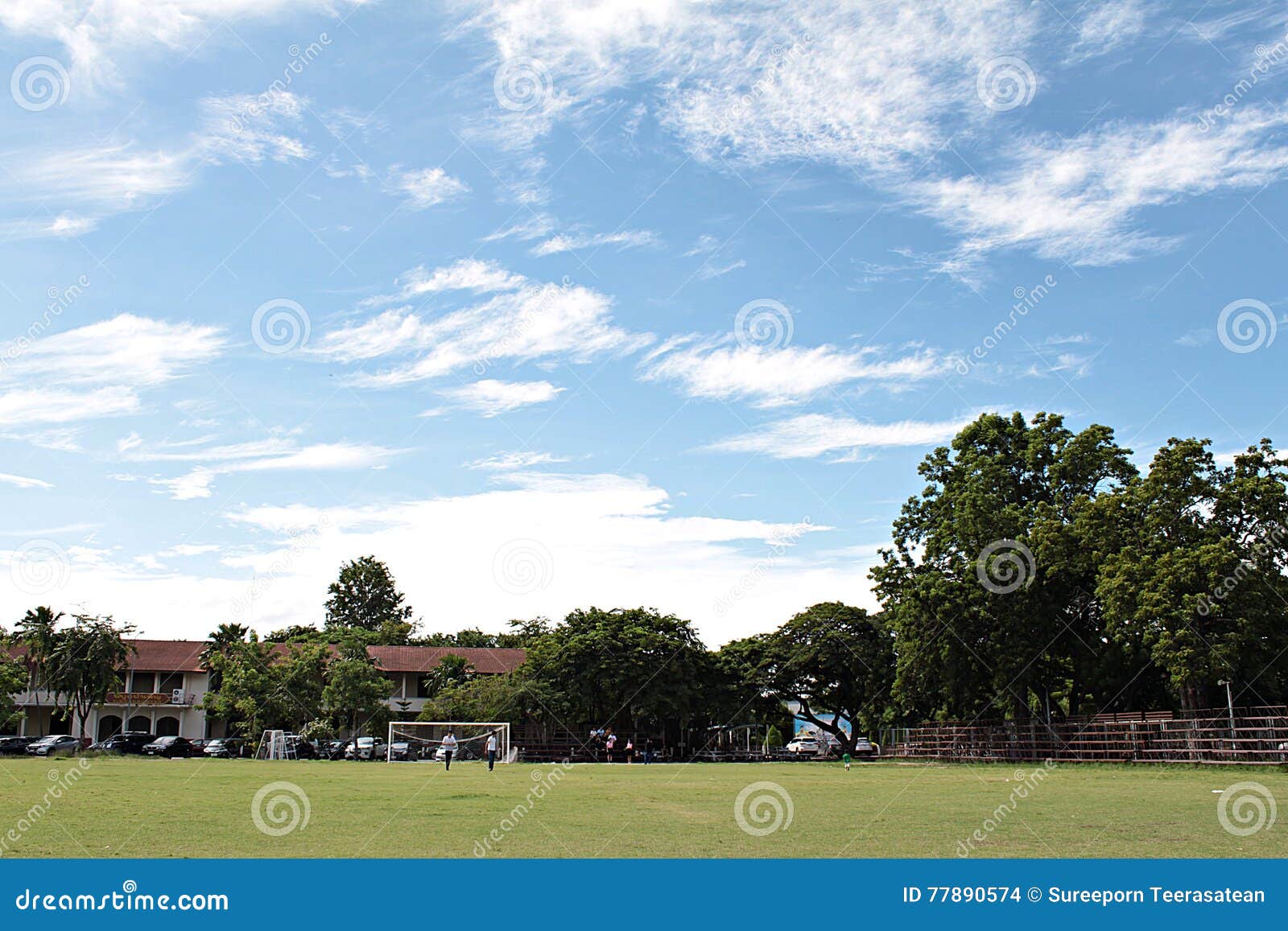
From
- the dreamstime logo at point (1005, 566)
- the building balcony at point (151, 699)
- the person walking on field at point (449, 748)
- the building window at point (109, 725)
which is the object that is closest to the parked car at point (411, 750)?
the person walking on field at point (449, 748)

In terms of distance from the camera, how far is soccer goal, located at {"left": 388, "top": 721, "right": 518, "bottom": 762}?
47.6 meters

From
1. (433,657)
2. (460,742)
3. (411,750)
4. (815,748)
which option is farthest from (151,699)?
(815,748)

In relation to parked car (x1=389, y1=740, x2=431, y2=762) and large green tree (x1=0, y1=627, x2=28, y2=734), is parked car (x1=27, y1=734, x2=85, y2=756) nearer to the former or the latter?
large green tree (x1=0, y1=627, x2=28, y2=734)

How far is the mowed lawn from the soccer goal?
21.7 meters

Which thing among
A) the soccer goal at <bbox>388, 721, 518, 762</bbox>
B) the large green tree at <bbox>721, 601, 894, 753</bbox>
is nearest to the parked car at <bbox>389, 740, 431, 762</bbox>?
the soccer goal at <bbox>388, 721, 518, 762</bbox>

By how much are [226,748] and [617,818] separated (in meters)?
44.6

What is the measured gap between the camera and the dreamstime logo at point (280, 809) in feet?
41.1

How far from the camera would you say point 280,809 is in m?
15.0

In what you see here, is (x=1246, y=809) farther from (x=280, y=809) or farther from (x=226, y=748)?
(x=226, y=748)

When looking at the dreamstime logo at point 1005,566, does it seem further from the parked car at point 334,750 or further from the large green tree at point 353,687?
the parked car at point 334,750

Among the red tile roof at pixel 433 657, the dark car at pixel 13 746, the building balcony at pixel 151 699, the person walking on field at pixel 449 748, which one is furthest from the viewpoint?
the red tile roof at pixel 433 657

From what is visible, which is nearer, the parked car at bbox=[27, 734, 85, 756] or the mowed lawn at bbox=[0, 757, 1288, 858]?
the mowed lawn at bbox=[0, 757, 1288, 858]

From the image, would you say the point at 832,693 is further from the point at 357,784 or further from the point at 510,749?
the point at 357,784

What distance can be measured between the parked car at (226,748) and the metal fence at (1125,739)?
1262 inches
